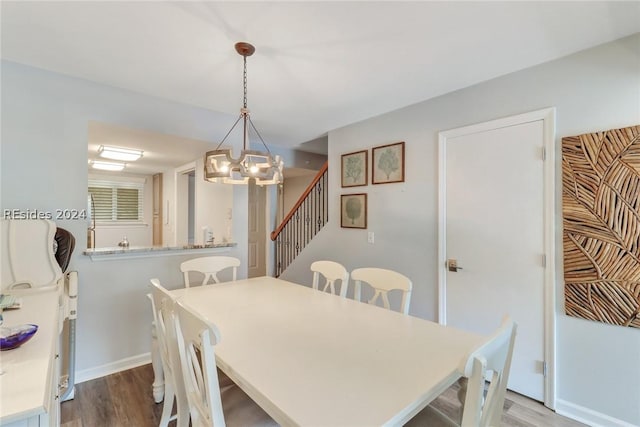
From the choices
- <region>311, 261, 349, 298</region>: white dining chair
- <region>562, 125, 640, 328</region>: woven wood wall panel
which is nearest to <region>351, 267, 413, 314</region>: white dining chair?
<region>311, 261, 349, 298</region>: white dining chair

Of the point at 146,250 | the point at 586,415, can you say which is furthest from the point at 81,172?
the point at 586,415

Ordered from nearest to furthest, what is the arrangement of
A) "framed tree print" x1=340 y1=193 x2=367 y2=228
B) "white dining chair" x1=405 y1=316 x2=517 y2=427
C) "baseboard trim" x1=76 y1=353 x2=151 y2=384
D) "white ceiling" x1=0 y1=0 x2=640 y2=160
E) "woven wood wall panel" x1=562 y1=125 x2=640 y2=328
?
"white dining chair" x1=405 y1=316 x2=517 y2=427 < "white ceiling" x1=0 y1=0 x2=640 y2=160 < "woven wood wall panel" x1=562 y1=125 x2=640 y2=328 < "baseboard trim" x1=76 y1=353 x2=151 y2=384 < "framed tree print" x1=340 y1=193 x2=367 y2=228

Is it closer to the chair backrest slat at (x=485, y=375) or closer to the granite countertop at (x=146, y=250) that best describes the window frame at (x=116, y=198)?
the granite countertop at (x=146, y=250)

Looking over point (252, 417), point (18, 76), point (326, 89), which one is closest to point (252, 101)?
point (326, 89)

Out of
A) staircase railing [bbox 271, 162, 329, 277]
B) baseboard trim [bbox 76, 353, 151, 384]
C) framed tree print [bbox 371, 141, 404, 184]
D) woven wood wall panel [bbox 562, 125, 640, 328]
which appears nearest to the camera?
woven wood wall panel [bbox 562, 125, 640, 328]

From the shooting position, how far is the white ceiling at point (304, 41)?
154cm

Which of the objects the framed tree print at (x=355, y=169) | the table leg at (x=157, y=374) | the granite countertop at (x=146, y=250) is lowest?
the table leg at (x=157, y=374)

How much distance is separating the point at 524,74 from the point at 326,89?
148 centimetres

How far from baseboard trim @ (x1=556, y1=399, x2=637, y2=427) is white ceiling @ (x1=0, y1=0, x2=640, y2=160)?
2.31m

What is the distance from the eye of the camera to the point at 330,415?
813 mm

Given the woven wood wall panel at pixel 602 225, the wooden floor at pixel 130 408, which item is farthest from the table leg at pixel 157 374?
the woven wood wall panel at pixel 602 225

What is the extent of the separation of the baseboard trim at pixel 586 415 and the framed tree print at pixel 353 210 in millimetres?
2050

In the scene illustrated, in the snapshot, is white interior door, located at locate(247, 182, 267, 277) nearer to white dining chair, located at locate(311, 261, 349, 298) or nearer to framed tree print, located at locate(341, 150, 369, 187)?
framed tree print, located at locate(341, 150, 369, 187)

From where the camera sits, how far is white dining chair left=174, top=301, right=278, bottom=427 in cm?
96
